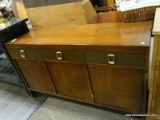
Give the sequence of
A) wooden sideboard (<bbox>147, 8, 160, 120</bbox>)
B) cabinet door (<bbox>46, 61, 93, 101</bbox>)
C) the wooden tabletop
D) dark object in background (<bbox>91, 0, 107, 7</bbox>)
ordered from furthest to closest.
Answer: dark object in background (<bbox>91, 0, 107, 7</bbox>) → cabinet door (<bbox>46, 61, 93, 101</bbox>) → the wooden tabletop → wooden sideboard (<bbox>147, 8, 160, 120</bbox>)

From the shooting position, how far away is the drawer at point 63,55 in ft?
3.82

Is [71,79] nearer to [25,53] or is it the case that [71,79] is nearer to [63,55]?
[63,55]

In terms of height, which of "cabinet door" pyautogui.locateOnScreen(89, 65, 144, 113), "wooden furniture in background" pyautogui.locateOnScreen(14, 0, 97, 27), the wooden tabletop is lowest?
"cabinet door" pyautogui.locateOnScreen(89, 65, 144, 113)

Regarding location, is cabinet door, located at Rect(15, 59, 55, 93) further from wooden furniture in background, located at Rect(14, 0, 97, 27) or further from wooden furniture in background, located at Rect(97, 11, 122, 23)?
wooden furniture in background, located at Rect(97, 11, 122, 23)

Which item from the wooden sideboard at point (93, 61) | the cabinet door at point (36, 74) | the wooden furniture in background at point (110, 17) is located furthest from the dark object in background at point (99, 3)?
the cabinet door at point (36, 74)

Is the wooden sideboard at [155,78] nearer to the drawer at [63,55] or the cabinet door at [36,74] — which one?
the drawer at [63,55]

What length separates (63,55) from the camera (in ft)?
4.02

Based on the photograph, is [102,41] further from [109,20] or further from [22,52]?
[22,52]

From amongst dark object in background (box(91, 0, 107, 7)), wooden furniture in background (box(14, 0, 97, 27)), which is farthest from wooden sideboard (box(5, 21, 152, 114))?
dark object in background (box(91, 0, 107, 7))

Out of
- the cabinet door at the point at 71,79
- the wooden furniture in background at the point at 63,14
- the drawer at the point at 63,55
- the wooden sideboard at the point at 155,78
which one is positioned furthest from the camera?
the wooden furniture in background at the point at 63,14

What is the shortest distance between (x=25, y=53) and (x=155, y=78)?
3.76 feet

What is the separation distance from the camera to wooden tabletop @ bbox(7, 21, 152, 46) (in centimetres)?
99

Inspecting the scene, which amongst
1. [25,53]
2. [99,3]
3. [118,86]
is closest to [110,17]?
[118,86]

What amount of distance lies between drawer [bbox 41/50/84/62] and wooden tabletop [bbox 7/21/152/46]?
3.1 inches
